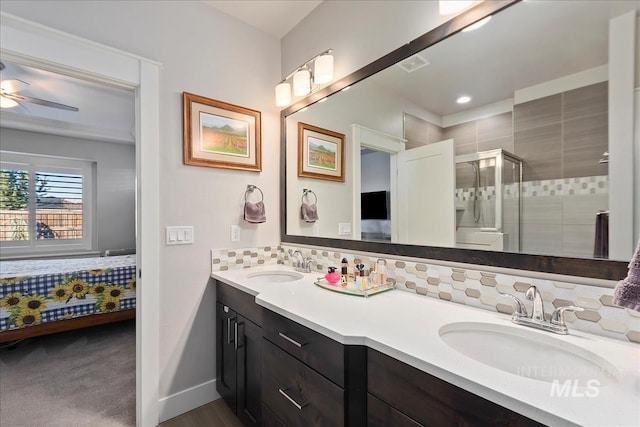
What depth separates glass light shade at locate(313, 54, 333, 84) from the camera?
1772mm

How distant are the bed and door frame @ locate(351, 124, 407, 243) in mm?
2759

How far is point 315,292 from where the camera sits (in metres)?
1.44

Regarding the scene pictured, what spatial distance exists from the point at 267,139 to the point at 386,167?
3.45 ft

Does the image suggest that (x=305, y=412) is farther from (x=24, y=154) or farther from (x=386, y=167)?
(x=24, y=154)

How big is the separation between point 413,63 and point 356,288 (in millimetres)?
1149

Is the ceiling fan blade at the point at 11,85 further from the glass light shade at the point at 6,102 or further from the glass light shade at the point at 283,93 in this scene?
the glass light shade at the point at 283,93

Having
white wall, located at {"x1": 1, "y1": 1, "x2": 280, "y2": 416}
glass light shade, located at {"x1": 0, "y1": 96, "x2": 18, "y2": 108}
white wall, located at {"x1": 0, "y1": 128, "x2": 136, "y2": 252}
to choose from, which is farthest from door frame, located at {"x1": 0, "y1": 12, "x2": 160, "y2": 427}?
white wall, located at {"x1": 0, "y1": 128, "x2": 136, "y2": 252}

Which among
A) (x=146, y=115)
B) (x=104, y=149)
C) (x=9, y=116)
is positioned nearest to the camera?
(x=146, y=115)

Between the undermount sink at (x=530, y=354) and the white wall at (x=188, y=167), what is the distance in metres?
1.56

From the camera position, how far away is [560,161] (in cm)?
96

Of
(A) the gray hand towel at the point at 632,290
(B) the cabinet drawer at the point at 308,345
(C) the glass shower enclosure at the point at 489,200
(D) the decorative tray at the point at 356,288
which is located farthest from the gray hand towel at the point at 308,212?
(A) the gray hand towel at the point at 632,290

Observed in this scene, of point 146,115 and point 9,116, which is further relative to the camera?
point 9,116

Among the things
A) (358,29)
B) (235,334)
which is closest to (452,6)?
(358,29)

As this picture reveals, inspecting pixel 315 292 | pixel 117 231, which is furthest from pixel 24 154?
pixel 315 292
